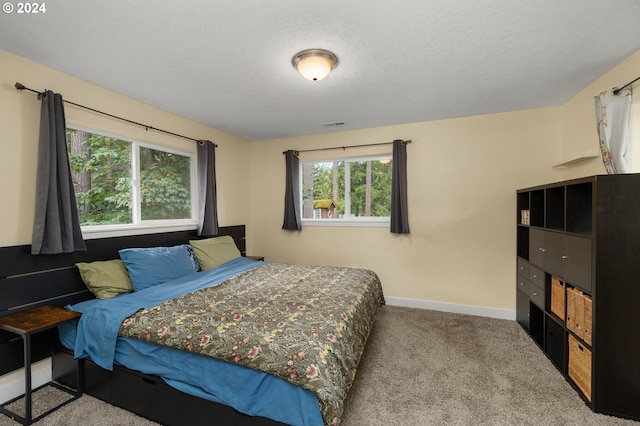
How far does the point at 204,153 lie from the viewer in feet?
11.8

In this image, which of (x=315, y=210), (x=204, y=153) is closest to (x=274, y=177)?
(x=315, y=210)

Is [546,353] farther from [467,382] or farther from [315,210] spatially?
[315,210]

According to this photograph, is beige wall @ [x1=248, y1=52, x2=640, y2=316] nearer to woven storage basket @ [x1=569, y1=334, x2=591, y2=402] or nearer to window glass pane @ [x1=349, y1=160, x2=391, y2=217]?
window glass pane @ [x1=349, y1=160, x2=391, y2=217]

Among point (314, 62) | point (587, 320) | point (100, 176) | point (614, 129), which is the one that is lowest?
point (587, 320)

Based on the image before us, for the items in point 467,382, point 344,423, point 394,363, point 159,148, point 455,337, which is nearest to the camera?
point 344,423

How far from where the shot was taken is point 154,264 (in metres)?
2.65

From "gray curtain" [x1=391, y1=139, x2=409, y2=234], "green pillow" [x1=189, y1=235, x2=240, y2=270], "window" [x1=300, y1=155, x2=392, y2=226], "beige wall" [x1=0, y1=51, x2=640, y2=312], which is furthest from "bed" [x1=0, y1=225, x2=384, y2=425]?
"window" [x1=300, y1=155, x2=392, y2=226]

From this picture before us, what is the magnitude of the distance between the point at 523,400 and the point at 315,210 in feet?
10.3

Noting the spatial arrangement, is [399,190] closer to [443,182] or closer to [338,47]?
[443,182]

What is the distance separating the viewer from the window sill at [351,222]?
3.92 m

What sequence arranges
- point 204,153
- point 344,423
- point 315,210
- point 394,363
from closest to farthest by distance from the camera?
point 344,423 → point 394,363 → point 204,153 → point 315,210

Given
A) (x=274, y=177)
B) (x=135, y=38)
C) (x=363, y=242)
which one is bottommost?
(x=363, y=242)

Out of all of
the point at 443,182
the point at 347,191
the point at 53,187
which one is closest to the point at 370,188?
the point at 347,191

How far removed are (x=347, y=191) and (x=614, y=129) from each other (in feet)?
8.98
